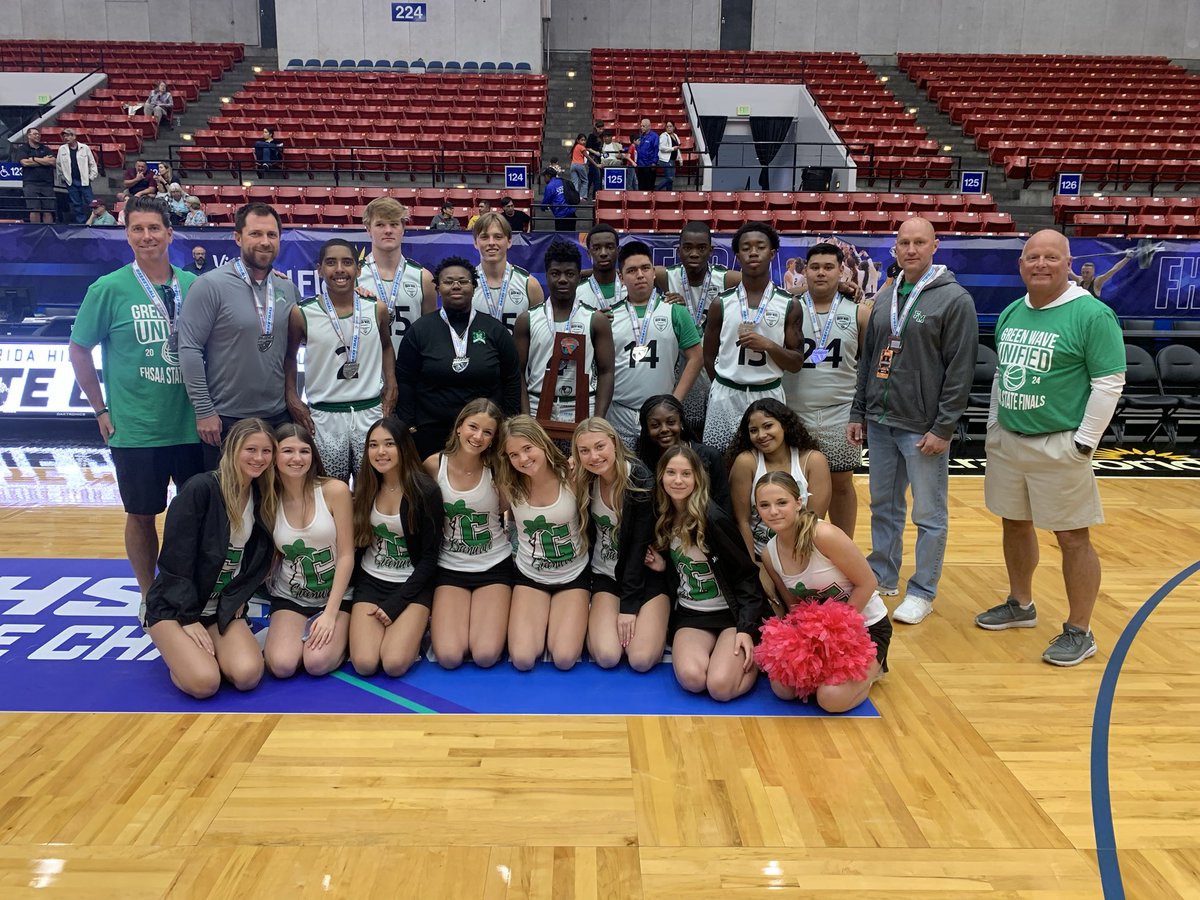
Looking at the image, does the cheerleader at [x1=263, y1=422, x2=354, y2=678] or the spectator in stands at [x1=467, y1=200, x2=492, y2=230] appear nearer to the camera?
the cheerleader at [x1=263, y1=422, x2=354, y2=678]

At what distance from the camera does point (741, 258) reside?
161 inches

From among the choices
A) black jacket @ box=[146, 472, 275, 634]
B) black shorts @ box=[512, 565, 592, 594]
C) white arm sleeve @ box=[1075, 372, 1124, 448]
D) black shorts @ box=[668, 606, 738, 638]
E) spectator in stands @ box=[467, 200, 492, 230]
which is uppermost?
spectator in stands @ box=[467, 200, 492, 230]

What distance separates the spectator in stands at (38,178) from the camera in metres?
11.8

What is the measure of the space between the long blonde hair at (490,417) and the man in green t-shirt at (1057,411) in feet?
6.86

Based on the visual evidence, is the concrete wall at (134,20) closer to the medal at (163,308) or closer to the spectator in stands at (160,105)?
the spectator in stands at (160,105)

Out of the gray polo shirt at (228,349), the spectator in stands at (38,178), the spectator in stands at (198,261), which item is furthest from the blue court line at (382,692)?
the spectator in stands at (38,178)

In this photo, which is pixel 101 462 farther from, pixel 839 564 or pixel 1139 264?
pixel 1139 264

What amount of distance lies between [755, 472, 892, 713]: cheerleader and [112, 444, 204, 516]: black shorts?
2397 millimetres

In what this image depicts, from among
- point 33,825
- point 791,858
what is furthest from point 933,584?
point 33,825

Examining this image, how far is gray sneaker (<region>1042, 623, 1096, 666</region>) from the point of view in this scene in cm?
373

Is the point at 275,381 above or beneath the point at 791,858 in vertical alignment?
above

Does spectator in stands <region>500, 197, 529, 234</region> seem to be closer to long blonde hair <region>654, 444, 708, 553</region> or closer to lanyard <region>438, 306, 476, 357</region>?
lanyard <region>438, 306, 476, 357</region>

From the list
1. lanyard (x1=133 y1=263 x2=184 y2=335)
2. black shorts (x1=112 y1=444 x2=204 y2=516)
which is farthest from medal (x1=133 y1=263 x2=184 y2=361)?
black shorts (x1=112 y1=444 x2=204 y2=516)

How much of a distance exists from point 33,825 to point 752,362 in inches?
123
